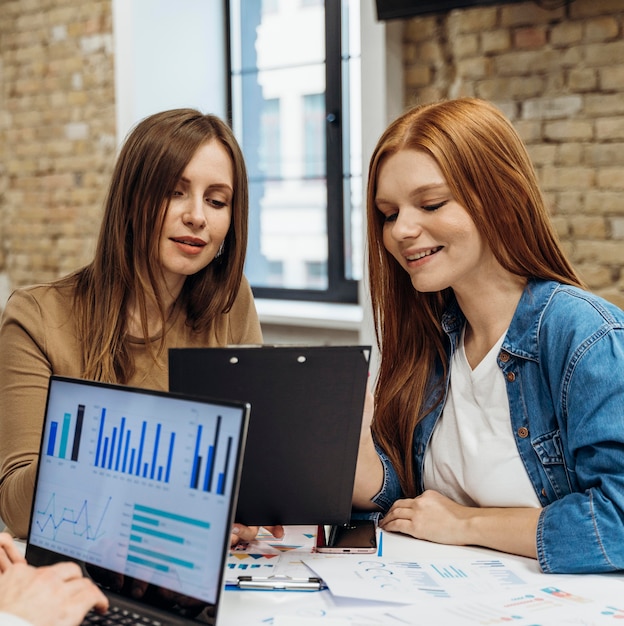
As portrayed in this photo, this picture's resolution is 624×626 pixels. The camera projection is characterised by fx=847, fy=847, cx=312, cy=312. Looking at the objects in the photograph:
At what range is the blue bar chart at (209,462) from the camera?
98 centimetres

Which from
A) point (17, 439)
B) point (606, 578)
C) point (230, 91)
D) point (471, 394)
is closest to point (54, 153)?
point (230, 91)

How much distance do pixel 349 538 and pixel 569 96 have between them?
73.0 inches

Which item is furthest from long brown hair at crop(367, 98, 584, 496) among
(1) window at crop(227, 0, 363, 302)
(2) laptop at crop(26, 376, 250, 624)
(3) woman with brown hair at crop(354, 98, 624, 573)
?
(1) window at crop(227, 0, 363, 302)

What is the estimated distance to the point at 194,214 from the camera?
167 centimetres

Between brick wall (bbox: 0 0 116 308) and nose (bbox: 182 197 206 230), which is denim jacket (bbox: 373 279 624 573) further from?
brick wall (bbox: 0 0 116 308)

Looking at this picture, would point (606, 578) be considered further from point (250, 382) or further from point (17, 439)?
point (17, 439)

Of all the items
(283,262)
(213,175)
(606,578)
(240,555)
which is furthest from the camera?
(283,262)

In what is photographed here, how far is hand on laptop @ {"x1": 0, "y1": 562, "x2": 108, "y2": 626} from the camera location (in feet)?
3.21

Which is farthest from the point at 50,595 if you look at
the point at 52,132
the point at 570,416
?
the point at 52,132

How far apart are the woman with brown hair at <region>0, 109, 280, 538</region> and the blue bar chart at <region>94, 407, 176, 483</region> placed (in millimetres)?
501

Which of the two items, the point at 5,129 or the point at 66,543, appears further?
the point at 5,129

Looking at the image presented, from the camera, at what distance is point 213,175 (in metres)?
1.69

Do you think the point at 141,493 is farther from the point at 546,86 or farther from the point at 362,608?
the point at 546,86

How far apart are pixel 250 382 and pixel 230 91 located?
312 centimetres
